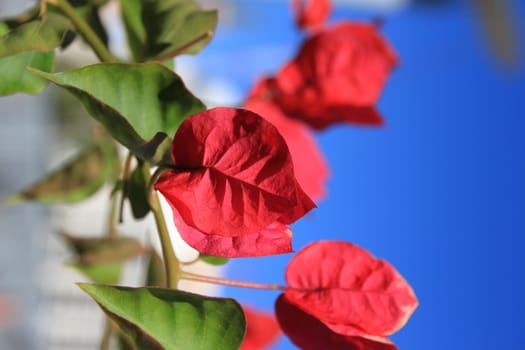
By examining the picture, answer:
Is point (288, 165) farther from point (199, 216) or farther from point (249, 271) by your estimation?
point (249, 271)

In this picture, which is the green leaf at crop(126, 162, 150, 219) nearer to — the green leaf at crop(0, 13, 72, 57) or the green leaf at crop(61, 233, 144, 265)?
the green leaf at crop(0, 13, 72, 57)

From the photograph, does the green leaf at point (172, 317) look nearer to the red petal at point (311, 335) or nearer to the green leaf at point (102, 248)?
the red petal at point (311, 335)

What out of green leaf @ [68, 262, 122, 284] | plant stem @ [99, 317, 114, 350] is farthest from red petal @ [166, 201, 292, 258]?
green leaf @ [68, 262, 122, 284]

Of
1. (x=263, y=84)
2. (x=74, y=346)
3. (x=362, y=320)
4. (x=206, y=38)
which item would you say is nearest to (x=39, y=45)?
(x=206, y=38)

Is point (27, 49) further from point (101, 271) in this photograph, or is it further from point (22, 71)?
point (101, 271)

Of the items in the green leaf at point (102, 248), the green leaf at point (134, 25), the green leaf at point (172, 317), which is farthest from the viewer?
the green leaf at point (102, 248)

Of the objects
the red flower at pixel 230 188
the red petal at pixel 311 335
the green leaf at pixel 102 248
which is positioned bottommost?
the green leaf at pixel 102 248

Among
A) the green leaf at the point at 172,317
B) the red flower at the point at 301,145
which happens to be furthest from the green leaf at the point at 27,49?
the red flower at the point at 301,145

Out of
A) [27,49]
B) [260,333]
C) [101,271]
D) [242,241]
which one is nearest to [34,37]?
[27,49]
